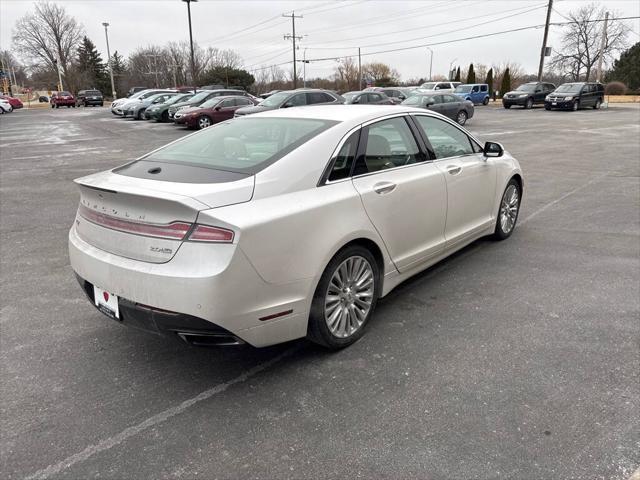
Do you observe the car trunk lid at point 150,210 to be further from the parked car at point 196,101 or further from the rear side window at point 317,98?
the parked car at point 196,101

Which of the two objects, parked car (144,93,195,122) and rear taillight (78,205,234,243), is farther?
parked car (144,93,195,122)

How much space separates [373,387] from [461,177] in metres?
2.30

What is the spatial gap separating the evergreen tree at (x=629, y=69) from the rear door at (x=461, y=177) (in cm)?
6570

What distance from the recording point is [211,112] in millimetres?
21562

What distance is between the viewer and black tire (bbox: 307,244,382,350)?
10.2 ft

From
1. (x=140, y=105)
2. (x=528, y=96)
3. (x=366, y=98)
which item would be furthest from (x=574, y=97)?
(x=140, y=105)

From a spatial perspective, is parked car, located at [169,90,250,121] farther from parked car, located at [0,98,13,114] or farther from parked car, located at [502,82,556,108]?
parked car, located at [0,98,13,114]

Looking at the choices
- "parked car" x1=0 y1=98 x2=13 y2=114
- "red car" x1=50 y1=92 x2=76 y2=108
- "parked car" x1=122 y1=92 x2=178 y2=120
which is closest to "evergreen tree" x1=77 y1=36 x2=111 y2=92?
"red car" x1=50 y1=92 x2=76 y2=108

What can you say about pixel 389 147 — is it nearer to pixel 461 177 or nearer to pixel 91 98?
pixel 461 177

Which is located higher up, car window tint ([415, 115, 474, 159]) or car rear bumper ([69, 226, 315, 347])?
car window tint ([415, 115, 474, 159])

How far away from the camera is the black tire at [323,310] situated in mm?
3104

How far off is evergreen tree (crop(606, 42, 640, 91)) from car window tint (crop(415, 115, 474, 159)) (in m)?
65.9

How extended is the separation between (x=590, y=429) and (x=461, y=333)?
1139 millimetres

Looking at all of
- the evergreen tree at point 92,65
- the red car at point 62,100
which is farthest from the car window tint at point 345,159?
the evergreen tree at point 92,65
